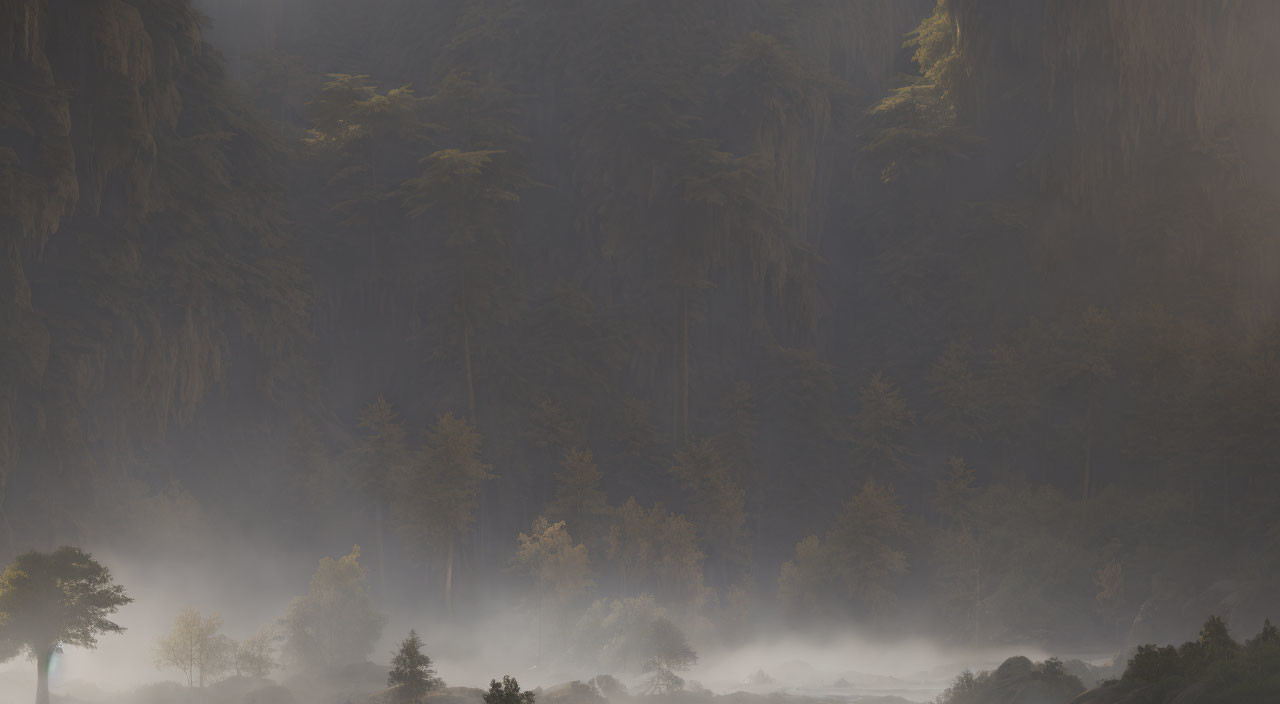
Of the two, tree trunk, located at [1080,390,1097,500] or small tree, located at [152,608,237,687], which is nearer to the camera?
small tree, located at [152,608,237,687]

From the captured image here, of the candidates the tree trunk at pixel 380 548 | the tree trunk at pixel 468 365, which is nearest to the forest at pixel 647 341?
the tree trunk at pixel 468 365

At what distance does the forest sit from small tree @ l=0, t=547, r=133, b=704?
6409 millimetres

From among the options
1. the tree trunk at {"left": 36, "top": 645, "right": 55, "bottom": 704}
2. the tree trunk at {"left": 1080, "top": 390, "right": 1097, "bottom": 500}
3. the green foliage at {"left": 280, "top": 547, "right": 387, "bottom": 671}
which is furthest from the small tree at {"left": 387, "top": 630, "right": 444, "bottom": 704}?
the tree trunk at {"left": 1080, "top": 390, "right": 1097, "bottom": 500}

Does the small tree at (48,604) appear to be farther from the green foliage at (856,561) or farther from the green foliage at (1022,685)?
the green foliage at (856,561)

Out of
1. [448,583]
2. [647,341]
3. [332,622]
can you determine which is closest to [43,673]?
[332,622]

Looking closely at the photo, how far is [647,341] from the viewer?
221 feet

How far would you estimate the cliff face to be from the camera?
1762 inches

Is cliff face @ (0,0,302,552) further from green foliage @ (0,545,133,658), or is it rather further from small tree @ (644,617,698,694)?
small tree @ (644,617,698,694)

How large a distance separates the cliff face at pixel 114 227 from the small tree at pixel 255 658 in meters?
8.40

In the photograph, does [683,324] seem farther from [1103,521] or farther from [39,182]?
[39,182]

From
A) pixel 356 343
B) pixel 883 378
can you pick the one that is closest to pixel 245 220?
pixel 356 343

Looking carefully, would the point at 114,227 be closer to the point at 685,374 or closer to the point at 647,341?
the point at 647,341

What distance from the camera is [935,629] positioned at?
5766 centimetres

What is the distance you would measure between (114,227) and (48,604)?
2068cm
